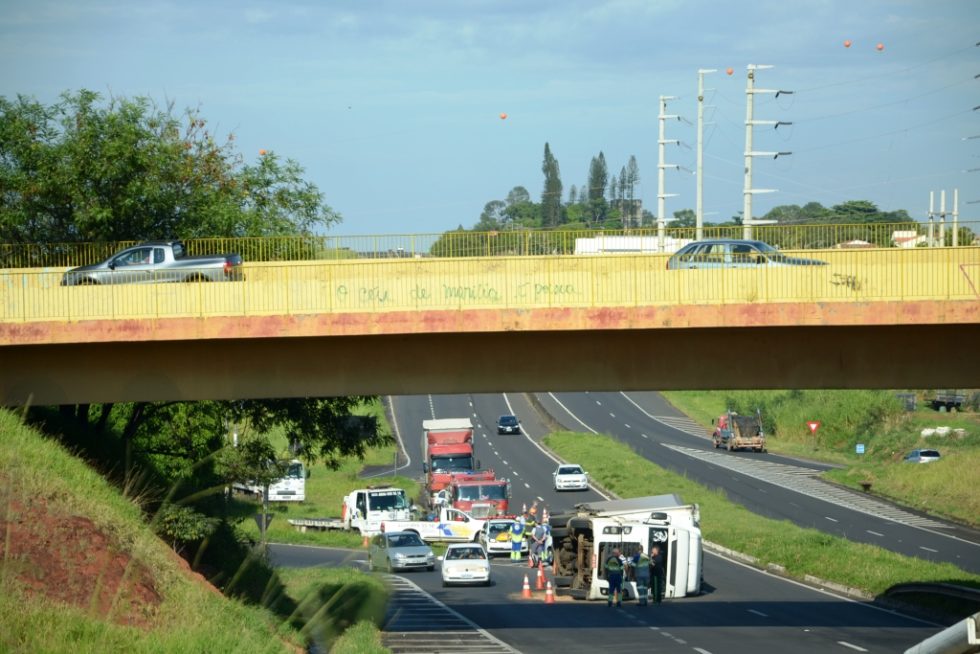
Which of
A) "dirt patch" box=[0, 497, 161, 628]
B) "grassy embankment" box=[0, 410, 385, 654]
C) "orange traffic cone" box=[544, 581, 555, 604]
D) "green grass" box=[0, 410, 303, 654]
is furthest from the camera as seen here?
"orange traffic cone" box=[544, 581, 555, 604]

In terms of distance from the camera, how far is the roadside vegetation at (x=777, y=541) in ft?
110

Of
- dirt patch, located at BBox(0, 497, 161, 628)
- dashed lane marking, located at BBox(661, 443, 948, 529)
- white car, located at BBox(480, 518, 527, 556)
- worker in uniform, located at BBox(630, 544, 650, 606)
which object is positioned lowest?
dashed lane marking, located at BBox(661, 443, 948, 529)

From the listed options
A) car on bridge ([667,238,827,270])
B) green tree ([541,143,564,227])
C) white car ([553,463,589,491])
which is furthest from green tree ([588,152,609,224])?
car on bridge ([667,238,827,270])

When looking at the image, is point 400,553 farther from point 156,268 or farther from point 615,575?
point 156,268

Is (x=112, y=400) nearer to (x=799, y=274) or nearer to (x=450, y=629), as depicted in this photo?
(x=450, y=629)

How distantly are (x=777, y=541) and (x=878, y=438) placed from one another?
3632cm

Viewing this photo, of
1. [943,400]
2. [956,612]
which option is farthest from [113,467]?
[943,400]

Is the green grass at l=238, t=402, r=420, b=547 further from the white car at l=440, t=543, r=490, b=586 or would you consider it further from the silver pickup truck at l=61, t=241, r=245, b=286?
the silver pickup truck at l=61, t=241, r=245, b=286

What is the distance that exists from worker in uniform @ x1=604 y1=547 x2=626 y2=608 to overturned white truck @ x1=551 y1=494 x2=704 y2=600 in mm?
252

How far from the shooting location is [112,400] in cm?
2108

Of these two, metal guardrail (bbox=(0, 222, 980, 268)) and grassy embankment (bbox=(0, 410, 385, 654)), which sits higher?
metal guardrail (bbox=(0, 222, 980, 268))

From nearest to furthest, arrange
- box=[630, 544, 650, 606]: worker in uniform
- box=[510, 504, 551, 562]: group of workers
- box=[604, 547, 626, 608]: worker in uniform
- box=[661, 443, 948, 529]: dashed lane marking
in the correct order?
1. box=[604, 547, 626, 608]: worker in uniform
2. box=[630, 544, 650, 606]: worker in uniform
3. box=[510, 504, 551, 562]: group of workers
4. box=[661, 443, 948, 529]: dashed lane marking

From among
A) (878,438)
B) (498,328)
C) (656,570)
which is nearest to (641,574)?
(656,570)

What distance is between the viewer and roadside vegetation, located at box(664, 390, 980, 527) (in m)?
56.0
